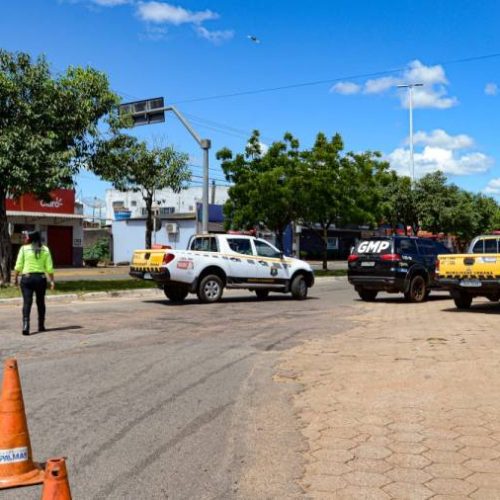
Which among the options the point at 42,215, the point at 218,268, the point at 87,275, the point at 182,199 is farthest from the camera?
the point at 182,199

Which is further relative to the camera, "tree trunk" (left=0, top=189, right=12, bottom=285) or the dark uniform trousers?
"tree trunk" (left=0, top=189, right=12, bottom=285)

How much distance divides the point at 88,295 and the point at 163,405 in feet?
43.3

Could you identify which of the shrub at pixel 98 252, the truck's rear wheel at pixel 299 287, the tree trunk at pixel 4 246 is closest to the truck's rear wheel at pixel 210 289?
the truck's rear wheel at pixel 299 287

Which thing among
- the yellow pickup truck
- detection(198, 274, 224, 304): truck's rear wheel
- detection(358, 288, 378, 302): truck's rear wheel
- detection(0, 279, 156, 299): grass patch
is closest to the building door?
detection(0, 279, 156, 299): grass patch

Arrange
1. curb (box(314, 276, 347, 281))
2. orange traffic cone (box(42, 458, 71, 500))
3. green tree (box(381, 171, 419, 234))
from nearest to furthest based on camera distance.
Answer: orange traffic cone (box(42, 458, 71, 500)) → curb (box(314, 276, 347, 281)) → green tree (box(381, 171, 419, 234))

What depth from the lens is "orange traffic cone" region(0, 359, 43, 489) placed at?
406 cm

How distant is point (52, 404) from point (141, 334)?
4864 millimetres

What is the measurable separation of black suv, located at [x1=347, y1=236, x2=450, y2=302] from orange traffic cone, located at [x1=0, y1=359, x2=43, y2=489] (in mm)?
14218

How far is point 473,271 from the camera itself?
577 inches

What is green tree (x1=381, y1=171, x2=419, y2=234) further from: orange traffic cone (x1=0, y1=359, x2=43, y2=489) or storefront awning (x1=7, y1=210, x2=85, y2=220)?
orange traffic cone (x1=0, y1=359, x2=43, y2=489)

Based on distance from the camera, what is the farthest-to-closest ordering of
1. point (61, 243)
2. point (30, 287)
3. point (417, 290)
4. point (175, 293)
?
point (61, 243)
point (417, 290)
point (175, 293)
point (30, 287)

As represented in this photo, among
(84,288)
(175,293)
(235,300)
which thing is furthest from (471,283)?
(84,288)

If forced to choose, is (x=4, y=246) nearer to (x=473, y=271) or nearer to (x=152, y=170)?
(x=152, y=170)

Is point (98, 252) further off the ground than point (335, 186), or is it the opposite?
point (335, 186)
